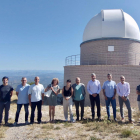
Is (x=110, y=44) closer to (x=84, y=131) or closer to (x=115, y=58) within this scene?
(x=115, y=58)

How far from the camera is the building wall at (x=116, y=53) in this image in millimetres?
9836

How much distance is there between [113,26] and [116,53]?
215cm

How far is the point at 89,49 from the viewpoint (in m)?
10.8

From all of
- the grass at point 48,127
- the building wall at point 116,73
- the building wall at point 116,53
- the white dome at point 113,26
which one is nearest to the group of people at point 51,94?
the grass at point 48,127

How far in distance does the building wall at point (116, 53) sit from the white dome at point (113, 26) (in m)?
0.50

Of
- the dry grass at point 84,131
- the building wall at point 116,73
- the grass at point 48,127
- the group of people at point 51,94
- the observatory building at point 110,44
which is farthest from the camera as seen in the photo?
the observatory building at point 110,44

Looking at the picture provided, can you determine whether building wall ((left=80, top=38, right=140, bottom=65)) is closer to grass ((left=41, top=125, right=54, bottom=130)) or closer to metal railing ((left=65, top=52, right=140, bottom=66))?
metal railing ((left=65, top=52, right=140, bottom=66))

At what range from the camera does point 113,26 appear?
10.2 metres

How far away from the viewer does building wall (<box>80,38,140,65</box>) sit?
387 inches

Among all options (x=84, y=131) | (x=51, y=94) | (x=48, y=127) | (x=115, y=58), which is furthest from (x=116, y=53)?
(x=48, y=127)

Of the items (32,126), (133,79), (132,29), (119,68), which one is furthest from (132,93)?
(32,126)

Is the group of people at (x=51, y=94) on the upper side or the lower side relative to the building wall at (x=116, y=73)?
lower

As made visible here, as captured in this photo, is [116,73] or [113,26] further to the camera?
[113,26]

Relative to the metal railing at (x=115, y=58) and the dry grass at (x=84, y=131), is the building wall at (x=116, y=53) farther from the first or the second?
the dry grass at (x=84, y=131)
